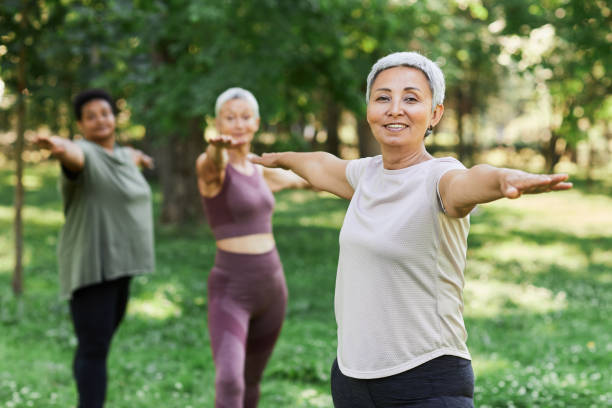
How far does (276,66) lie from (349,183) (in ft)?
27.2

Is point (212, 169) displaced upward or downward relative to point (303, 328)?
upward

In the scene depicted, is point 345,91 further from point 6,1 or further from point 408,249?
point 408,249

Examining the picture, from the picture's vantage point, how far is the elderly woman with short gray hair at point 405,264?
2154mm

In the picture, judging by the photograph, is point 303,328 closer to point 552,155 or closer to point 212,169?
point 212,169

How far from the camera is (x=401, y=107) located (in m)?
2.23

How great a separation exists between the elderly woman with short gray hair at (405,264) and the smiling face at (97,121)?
251 centimetres

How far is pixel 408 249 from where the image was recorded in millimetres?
2148

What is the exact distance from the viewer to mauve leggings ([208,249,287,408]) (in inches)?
143

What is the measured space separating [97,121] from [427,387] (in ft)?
9.86

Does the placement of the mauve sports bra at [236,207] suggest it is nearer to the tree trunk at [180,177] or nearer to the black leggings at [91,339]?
the black leggings at [91,339]

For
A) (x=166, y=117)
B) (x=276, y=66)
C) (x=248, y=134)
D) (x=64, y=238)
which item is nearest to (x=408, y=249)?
(x=248, y=134)

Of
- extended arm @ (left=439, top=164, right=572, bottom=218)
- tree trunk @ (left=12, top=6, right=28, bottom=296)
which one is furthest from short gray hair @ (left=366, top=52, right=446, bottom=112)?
tree trunk @ (left=12, top=6, right=28, bottom=296)

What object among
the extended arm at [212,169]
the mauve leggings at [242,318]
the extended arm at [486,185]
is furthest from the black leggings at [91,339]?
the extended arm at [486,185]

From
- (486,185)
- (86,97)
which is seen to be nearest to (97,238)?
(86,97)
